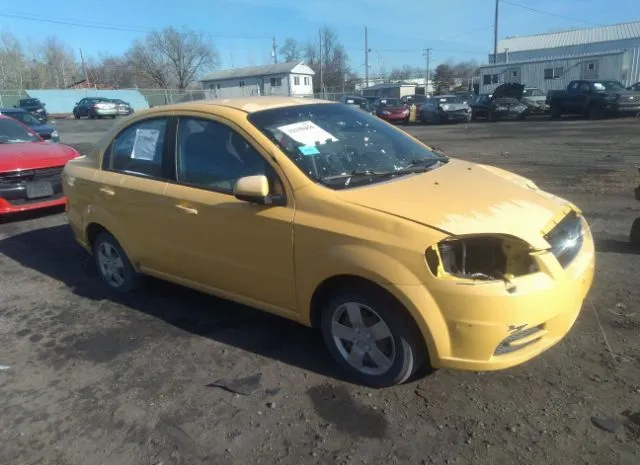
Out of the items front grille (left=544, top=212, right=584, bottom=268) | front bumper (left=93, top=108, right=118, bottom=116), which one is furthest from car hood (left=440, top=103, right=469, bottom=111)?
front grille (left=544, top=212, right=584, bottom=268)

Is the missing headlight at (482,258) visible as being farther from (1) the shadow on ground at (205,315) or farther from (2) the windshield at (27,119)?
(2) the windshield at (27,119)

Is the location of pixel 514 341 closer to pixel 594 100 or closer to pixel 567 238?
pixel 567 238

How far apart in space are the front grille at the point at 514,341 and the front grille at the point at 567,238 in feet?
1.40

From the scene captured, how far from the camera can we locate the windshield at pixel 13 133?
8.59 metres

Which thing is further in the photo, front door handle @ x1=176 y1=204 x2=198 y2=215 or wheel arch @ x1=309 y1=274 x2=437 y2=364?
front door handle @ x1=176 y1=204 x2=198 y2=215

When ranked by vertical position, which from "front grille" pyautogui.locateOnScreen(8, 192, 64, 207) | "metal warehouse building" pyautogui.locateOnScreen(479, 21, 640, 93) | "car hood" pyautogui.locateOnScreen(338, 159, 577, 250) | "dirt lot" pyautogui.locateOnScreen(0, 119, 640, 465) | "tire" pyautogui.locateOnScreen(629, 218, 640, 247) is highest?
"metal warehouse building" pyautogui.locateOnScreen(479, 21, 640, 93)

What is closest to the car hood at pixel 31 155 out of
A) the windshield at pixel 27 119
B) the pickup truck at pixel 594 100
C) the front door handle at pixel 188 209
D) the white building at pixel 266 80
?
the front door handle at pixel 188 209

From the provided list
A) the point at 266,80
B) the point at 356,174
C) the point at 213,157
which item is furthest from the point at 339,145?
the point at 266,80

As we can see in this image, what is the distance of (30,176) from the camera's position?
746cm

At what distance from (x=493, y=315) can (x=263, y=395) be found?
1.44 meters

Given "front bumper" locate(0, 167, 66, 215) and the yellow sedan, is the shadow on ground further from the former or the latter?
"front bumper" locate(0, 167, 66, 215)

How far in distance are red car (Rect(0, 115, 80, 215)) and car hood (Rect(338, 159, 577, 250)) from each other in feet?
20.0

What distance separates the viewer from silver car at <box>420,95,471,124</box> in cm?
2684

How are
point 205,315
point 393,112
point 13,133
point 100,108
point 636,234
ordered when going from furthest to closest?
point 100,108
point 393,112
point 13,133
point 636,234
point 205,315
